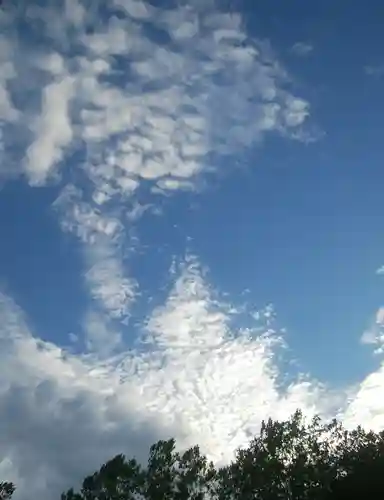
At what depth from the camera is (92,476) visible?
69.1 meters

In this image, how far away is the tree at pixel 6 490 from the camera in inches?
2494

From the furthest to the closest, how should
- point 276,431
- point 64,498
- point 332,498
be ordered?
point 64,498
point 276,431
point 332,498

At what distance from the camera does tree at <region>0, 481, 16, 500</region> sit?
6334 centimetres

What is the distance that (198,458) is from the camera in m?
63.3

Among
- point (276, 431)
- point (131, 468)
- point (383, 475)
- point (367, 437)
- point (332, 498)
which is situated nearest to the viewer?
point (383, 475)

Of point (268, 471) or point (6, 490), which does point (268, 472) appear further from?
point (6, 490)

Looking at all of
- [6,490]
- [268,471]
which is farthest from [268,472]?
[6,490]

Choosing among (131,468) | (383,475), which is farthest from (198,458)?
(383,475)

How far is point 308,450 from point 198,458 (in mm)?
13173

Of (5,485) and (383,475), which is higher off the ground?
(5,485)

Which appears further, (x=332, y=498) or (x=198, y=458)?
(x=198, y=458)

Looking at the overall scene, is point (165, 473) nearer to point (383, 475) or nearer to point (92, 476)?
point (92, 476)

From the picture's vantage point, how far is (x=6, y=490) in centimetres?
6369

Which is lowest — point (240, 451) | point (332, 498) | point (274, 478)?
point (332, 498)
